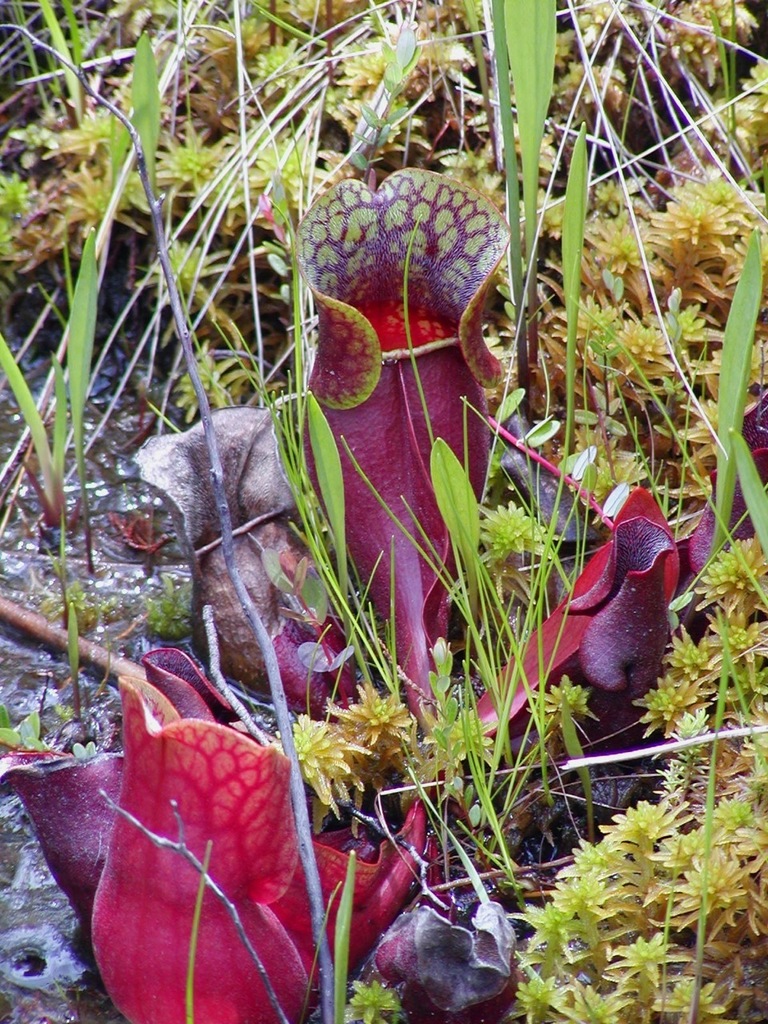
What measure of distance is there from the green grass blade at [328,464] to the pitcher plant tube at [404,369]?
11 centimetres

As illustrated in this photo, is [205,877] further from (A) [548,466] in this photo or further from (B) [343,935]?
(A) [548,466]

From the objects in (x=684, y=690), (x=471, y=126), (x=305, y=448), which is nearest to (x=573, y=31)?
(x=471, y=126)

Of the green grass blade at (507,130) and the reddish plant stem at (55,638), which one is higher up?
the green grass blade at (507,130)

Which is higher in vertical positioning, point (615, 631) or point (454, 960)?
point (615, 631)

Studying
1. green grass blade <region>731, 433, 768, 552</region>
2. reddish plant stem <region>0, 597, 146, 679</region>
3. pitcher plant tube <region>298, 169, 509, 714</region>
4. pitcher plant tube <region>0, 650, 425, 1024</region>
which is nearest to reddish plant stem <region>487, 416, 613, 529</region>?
pitcher plant tube <region>298, 169, 509, 714</region>

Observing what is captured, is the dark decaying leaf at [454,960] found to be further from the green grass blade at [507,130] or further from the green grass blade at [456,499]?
the green grass blade at [507,130]

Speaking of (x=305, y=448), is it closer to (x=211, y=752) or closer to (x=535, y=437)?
(x=535, y=437)

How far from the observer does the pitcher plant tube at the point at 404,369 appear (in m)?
1.36

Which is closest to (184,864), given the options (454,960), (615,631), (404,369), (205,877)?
(205,877)

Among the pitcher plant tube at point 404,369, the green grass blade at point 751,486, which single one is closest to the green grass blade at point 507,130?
the pitcher plant tube at point 404,369

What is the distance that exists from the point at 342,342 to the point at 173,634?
0.62 m

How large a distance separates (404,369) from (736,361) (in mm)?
473

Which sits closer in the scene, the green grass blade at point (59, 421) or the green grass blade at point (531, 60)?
the green grass blade at point (531, 60)

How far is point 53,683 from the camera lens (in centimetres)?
157
